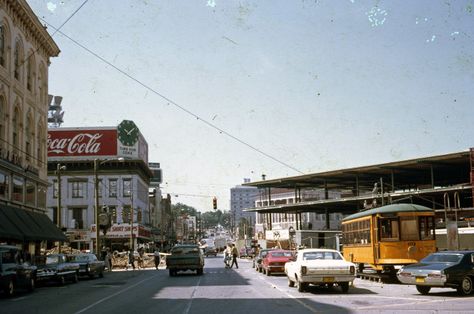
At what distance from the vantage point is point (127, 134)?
7738 centimetres

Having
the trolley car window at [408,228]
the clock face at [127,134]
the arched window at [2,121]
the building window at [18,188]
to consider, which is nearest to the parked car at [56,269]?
the building window at [18,188]

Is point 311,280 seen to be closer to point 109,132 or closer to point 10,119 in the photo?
point 10,119

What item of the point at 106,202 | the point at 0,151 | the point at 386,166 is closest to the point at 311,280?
the point at 0,151

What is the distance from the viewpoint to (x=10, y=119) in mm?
Answer: 37250

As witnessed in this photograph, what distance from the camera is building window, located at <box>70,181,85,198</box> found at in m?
75.0

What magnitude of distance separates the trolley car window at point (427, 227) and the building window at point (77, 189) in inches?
2234

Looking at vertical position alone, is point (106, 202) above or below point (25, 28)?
below

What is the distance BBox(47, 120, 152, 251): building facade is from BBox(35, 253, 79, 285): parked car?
141 feet

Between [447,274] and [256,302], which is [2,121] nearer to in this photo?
[256,302]

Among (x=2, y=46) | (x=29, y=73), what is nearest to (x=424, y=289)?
(x=2, y=46)

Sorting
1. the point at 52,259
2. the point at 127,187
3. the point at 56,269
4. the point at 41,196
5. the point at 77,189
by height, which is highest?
the point at 127,187

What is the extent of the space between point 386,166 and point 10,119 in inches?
1460

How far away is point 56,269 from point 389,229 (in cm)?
1580

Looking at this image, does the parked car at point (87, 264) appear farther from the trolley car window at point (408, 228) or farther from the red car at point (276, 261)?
the trolley car window at point (408, 228)
